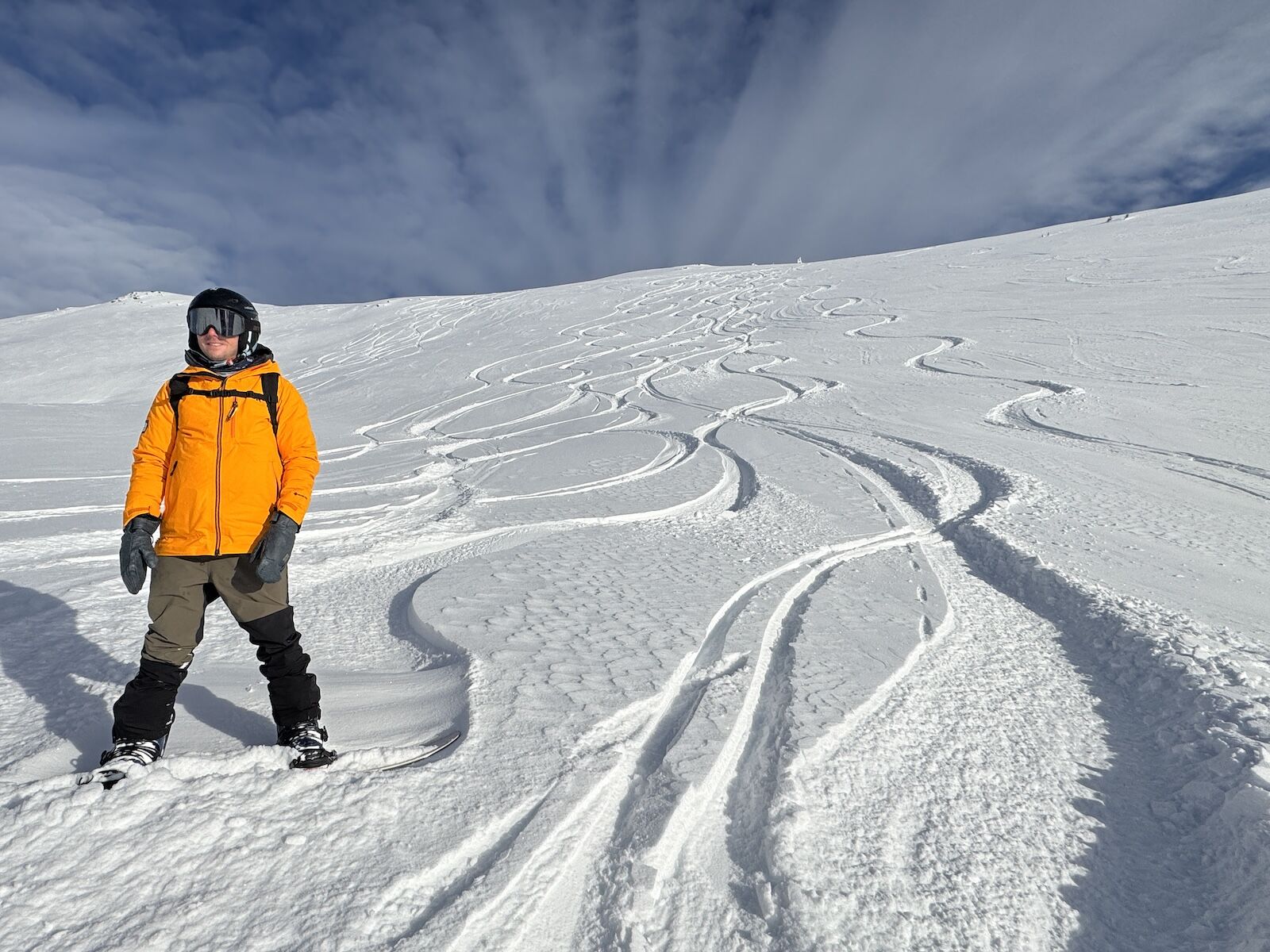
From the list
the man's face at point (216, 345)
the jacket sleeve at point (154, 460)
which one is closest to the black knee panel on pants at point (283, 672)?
the jacket sleeve at point (154, 460)

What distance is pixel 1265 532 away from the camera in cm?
446

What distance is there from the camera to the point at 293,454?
2508 mm

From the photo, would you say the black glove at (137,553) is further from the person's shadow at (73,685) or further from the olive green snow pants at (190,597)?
the person's shadow at (73,685)

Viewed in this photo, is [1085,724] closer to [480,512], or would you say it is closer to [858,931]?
[858,931]

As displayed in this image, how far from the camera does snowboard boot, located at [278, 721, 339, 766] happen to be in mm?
2295

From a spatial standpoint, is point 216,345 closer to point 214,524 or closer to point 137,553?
point 214,524

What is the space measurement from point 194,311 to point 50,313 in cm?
3992

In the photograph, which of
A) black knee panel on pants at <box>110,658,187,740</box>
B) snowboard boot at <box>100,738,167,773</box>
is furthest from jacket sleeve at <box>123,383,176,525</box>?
snowboard boot at <box>100,738,167,773</box>

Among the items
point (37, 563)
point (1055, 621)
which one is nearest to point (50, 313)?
point (37, 563)

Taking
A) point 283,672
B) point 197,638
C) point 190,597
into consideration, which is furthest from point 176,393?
point 283,672

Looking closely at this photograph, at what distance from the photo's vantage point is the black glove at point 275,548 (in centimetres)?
228

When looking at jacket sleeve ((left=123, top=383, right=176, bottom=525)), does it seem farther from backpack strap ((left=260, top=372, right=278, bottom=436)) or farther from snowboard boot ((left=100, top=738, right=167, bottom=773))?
snowboard boot ((left=100, top=738, right=167, bottom=773))

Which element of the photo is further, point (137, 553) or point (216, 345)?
point (216, 345)

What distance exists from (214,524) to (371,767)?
100 centimetres
